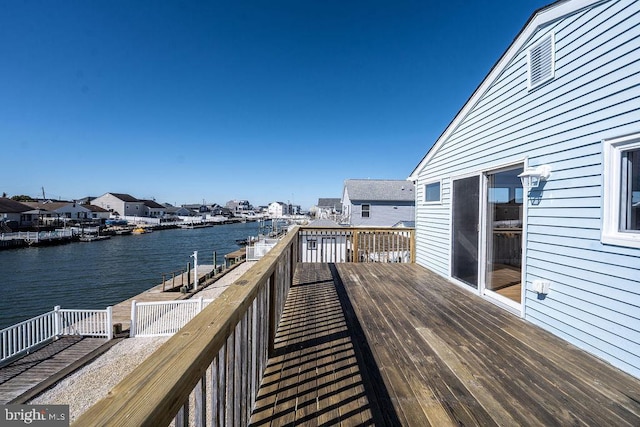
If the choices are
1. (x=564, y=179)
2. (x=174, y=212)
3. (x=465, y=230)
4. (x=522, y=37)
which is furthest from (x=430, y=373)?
(x=174, y=212)

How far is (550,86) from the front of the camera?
2.97 metres

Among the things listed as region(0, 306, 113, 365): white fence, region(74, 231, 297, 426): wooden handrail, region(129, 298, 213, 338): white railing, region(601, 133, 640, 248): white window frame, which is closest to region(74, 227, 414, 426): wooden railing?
region(74, 231, 297, 426): wooden handrail

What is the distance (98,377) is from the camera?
5848 mm

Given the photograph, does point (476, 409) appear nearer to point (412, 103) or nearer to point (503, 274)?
point (503, 274)

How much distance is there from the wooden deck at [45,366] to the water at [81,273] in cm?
607

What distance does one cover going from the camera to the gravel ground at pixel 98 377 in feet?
16.9

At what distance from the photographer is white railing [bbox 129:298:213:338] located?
7777mm

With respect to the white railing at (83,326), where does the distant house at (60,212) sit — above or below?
above

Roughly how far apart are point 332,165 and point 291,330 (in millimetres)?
25000

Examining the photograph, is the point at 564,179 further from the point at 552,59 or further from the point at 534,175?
the point at 552,59

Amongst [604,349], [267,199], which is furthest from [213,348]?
[267,199]

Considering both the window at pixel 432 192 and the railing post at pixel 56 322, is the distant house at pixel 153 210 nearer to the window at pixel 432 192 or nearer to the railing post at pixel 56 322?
the railing post at pixel 56 322

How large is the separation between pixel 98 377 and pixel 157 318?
2.14 meters

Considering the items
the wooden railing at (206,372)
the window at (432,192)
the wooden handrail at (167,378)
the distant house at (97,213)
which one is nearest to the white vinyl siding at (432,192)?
the window at (432,192)
